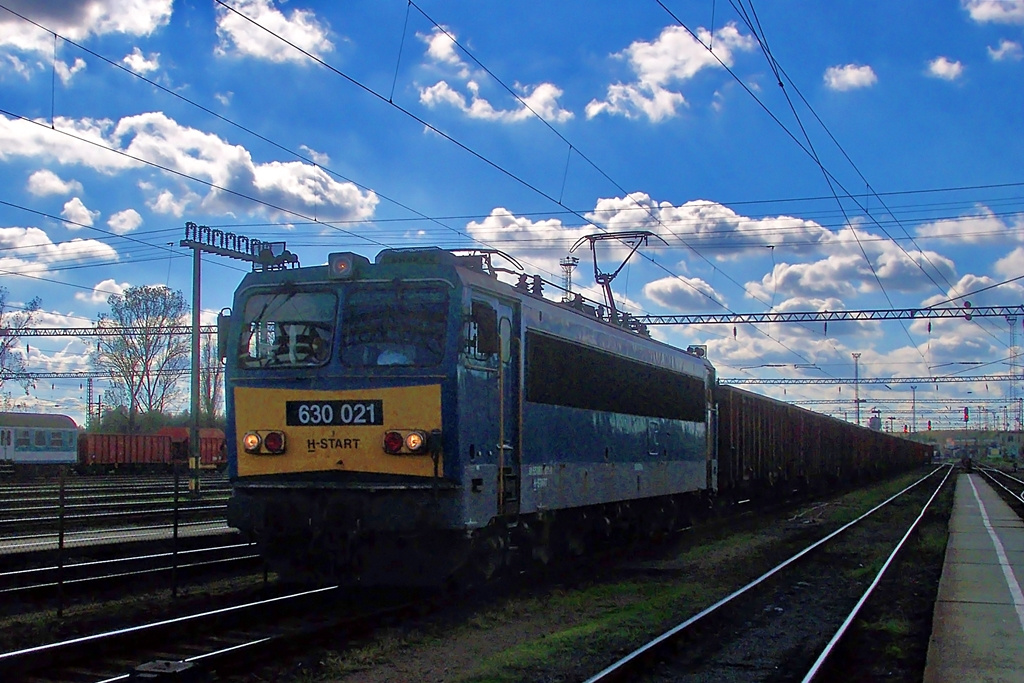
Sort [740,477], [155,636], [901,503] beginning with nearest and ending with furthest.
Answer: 1. [155,636]
2. [740,477]
3. [901,503]

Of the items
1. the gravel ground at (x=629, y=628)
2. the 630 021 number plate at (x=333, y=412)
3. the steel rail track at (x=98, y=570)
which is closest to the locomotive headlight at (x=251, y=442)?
the 630 021 number plate at (x=333, y=412)

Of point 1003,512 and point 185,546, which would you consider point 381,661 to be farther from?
point 1003,512

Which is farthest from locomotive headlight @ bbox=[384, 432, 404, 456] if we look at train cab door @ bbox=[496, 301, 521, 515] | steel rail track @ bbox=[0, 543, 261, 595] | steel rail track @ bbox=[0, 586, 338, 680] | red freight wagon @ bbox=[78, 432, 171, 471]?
red freight wagon @ bbox=[78, 432, 171, 471]

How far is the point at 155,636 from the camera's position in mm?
8953

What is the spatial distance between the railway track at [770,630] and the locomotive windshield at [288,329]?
4.43 m

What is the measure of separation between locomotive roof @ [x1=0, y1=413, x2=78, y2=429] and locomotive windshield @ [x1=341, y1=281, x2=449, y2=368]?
149 ft

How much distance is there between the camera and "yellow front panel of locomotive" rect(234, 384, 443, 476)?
1012 cm

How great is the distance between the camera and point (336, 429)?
10336 mm

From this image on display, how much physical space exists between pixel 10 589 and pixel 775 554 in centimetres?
1153

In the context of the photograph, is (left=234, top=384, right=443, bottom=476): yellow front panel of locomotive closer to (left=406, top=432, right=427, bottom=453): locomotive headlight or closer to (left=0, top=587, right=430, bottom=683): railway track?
(left=406, top=432, right=427, bottom=453): locomotive headlight

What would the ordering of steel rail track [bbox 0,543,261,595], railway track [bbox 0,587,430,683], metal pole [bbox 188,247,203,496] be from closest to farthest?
railway track [bbox 0,587,430,683], steel rail track [bbox 0,543,261,595], metal pole [bbox 188,247,203,496]

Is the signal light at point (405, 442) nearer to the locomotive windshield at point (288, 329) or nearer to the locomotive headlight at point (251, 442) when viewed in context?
the locomotive windshield at point (288, 329)

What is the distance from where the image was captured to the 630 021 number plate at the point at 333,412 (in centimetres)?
1025

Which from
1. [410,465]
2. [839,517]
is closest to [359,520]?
[410,465]
